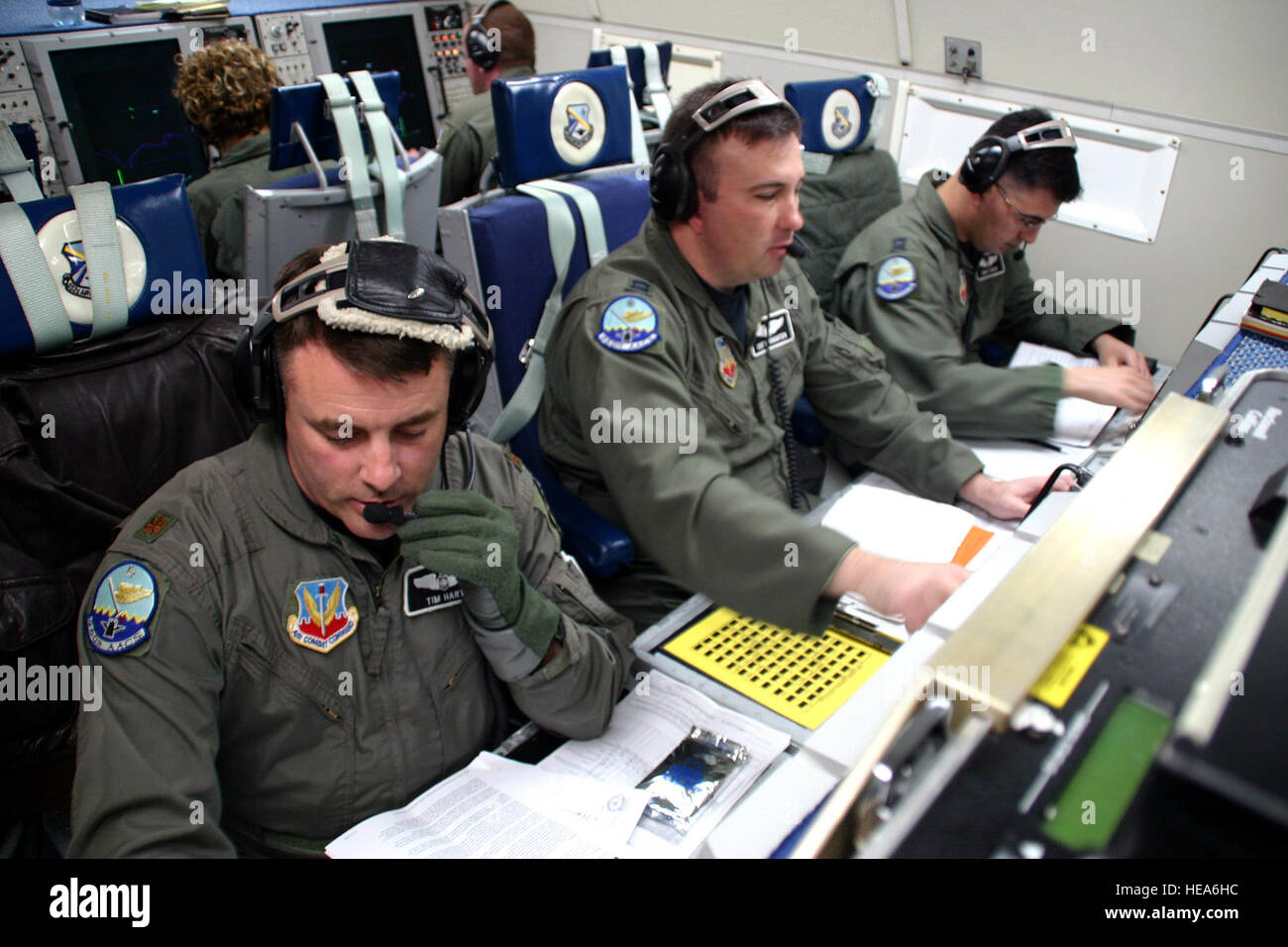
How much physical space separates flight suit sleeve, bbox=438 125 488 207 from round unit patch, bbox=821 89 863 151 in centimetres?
117

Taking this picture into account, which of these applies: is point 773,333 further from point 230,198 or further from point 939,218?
point 230,198

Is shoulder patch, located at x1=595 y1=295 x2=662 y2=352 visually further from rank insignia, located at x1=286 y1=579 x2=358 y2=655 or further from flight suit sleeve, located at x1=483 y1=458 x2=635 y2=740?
rank insignia, located at x1=286 y1=579 x2=358 y2=655

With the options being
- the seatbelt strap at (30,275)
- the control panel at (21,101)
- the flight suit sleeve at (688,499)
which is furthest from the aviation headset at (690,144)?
the control panel at (21,101)

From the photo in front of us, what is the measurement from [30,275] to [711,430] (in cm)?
100

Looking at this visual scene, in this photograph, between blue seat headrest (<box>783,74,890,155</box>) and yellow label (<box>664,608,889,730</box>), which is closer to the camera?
yellow label (<box>664,608,889,730</box>)

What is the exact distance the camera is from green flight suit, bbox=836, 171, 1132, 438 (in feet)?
5.86

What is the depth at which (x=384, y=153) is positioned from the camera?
83.6 inches

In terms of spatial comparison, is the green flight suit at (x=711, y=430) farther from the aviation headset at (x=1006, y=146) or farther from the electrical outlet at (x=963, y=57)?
the electrical outlet at (x=963, y=57)

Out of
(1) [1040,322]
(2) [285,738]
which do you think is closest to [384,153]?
(2) [285,738]

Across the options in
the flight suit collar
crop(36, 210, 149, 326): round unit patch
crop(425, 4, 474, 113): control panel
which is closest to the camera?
crop(36, 210, 149, 326): round unit patch

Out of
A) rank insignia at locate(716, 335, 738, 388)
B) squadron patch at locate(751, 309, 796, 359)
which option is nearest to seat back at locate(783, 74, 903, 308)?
squadron patch at locate(751, 309, 796, 359)
